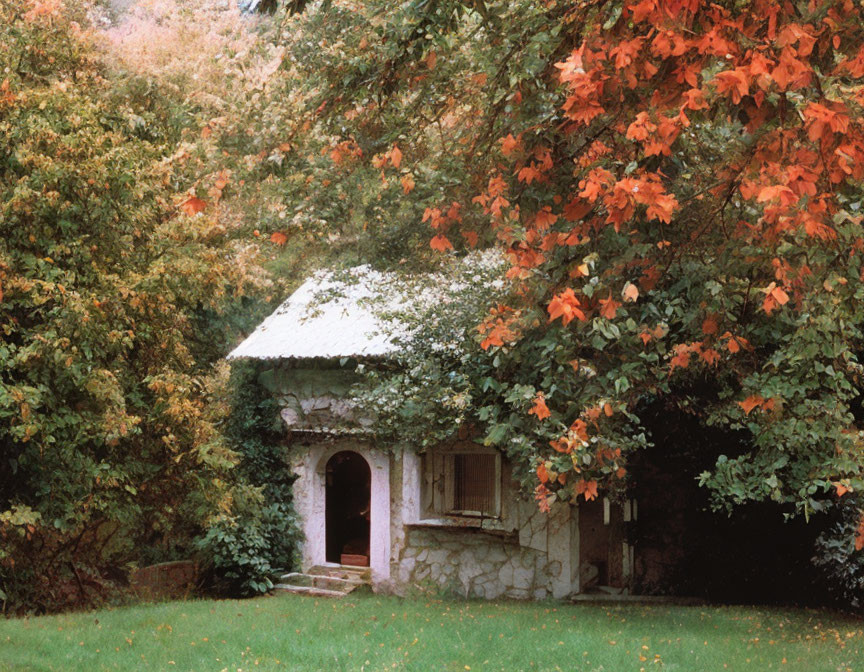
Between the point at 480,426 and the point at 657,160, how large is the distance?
27.4 ft

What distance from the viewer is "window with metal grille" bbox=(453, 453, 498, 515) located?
14.6m

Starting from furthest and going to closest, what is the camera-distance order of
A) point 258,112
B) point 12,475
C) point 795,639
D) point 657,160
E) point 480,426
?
point 480,426, point 258,112, point 795,639, point 12,475, point 657,160

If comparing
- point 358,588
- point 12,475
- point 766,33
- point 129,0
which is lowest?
point 358,588

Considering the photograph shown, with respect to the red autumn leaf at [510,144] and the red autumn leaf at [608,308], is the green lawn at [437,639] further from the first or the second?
the red autumn leaf at [510,144]

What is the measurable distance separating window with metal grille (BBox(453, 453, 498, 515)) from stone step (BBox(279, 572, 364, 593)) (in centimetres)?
204

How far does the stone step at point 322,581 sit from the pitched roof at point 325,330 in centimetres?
361

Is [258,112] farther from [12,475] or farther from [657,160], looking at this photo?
[657,160]

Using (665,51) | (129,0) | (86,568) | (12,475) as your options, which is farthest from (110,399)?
(129,0)

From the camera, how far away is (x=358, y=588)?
1487 cm

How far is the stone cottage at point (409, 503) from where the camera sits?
13.8 meters

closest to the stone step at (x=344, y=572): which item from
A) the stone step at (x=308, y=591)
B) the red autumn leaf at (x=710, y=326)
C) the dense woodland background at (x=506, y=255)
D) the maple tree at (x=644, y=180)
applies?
the stone step at (x=308, y=591)

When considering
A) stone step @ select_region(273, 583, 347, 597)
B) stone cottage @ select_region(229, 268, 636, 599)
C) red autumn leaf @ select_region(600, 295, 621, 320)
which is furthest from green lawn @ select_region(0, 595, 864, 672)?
red autumn leaf @ select_region(600, 295, 621, 320)

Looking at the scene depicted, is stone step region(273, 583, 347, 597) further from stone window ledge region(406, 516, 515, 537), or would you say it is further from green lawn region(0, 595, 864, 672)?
green lawn region(0, 595, 864, 672)

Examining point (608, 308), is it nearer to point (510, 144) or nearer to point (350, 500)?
point (510, 144)
